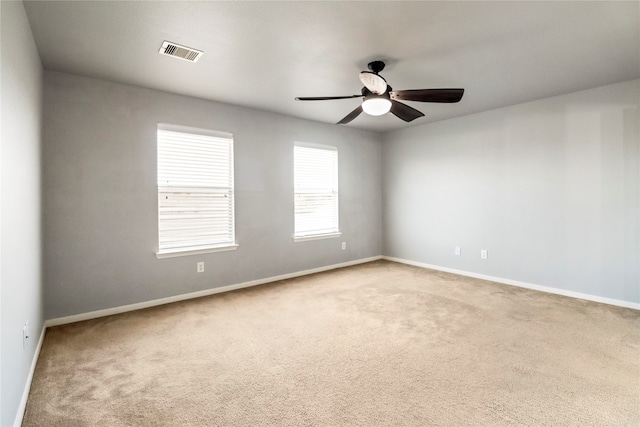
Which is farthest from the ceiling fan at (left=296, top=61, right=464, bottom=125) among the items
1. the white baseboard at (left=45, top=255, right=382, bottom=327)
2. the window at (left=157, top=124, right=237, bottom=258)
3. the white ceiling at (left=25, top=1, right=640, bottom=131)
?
the white baseboard at (left=45, top=255, right=382, bottom=327)

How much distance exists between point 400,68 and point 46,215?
3.71 meters

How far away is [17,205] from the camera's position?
1.89 meters

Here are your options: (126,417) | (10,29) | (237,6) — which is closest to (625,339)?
(126,417)

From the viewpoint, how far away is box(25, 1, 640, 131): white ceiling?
2117 mm

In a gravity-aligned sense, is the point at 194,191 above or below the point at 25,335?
above

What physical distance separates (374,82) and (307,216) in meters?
2.81

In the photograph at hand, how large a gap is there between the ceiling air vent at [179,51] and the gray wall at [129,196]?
1.05m

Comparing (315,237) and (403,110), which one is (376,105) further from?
(315,237)

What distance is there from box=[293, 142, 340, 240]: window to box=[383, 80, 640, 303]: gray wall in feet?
4.53

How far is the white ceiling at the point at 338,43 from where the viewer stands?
83.4 inches

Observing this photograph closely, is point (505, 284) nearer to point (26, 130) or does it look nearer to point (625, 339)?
point (625, 339)

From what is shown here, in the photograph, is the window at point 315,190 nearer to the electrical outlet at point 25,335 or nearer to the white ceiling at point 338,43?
the white ceiling at point 338,43

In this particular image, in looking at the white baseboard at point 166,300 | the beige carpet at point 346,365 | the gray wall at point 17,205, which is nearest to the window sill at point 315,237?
the white baseboard at point 166,300

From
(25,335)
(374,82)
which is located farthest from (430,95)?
(25,335)
